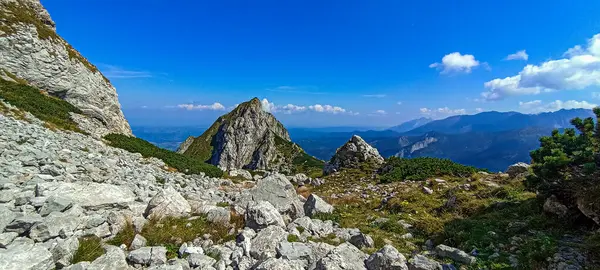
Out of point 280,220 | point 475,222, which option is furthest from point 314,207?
point 475,222

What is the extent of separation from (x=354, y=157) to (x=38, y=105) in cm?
3352

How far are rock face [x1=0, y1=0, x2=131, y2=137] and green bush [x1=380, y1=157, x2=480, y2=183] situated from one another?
29383 millimetres

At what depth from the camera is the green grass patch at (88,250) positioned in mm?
5834

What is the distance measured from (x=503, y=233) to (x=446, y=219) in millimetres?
2869

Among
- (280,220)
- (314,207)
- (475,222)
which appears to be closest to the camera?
(280,220)

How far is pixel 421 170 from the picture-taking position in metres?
27.3

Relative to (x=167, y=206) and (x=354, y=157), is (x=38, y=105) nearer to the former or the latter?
(x=167, y=206)

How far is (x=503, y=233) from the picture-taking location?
10.3 m

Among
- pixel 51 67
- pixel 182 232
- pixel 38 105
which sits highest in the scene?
pixel 51 67

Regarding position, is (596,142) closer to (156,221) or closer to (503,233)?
(503,233)

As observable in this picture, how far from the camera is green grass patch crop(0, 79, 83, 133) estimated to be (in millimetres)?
23031

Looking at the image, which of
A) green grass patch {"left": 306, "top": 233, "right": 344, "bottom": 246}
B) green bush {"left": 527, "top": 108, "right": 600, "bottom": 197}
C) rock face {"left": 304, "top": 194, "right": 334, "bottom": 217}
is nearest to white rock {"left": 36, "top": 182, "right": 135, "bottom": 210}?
green grass patch {"left": 306, "top": 233, "right": 344, "bottom": 246}

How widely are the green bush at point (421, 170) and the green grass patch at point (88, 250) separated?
77.3 feet

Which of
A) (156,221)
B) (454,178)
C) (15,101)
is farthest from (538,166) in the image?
(15,101)
